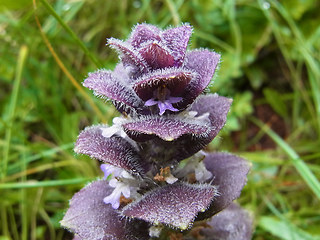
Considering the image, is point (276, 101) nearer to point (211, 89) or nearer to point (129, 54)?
point (211, 89)

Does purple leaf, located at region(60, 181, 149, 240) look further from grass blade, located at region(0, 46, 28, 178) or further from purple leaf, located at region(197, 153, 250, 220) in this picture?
grass blade, located at region(0, 46, 28, 178)

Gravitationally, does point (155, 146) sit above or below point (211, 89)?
above

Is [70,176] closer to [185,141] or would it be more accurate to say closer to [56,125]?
[56,125]

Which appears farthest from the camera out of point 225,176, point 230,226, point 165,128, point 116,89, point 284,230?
point 284,230

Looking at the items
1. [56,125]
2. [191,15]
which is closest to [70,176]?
[56,125]

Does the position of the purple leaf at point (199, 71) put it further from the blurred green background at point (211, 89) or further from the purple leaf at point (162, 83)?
the blurred green background at point (211, 89)

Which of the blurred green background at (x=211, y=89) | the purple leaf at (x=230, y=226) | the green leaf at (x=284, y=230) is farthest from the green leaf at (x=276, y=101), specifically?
the purple leaf at (x=230, y=226)

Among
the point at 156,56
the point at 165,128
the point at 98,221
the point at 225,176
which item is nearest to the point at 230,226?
the point at 225,176
